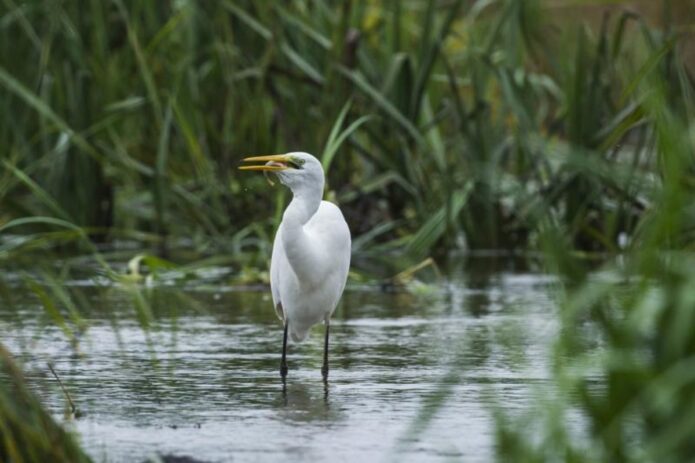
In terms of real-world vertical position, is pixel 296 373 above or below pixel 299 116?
below

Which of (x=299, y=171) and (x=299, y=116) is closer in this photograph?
(x=299, y=171)

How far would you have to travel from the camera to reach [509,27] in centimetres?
924

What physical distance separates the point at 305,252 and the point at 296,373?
450 mm

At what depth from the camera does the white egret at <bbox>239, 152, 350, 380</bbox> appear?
5398 millimetres

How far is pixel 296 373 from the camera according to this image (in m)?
5.68

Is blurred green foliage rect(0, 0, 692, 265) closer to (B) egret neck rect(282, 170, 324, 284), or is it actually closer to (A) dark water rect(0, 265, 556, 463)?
(A) dark water rect(0, 265, 556, 463)

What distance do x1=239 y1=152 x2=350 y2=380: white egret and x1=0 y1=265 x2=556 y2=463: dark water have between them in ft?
0.68

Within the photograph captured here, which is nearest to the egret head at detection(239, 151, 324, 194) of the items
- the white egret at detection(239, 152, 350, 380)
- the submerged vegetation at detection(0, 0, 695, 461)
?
the white egret at detection(239, 152, 350, 380)

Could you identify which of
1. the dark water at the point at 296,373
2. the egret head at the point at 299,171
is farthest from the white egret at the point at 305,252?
the dark water at the point at 296,373

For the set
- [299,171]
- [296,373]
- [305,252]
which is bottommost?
[296,373]

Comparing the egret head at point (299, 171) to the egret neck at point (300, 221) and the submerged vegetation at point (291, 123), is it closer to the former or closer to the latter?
the egret neck at point (300, 221)

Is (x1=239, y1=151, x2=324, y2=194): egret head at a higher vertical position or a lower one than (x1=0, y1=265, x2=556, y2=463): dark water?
higher

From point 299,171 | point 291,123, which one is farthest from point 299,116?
point 299,171

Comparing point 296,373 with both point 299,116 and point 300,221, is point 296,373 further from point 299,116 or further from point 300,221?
point 299,116
